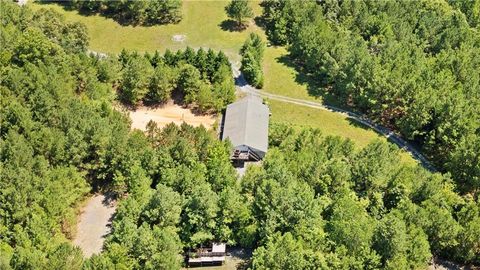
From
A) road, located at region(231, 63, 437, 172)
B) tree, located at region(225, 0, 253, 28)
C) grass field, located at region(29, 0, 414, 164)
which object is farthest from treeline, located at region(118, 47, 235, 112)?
tree, located at region(225, 0, 253, 28)

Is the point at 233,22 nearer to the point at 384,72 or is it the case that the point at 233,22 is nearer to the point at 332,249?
the point at 384,72

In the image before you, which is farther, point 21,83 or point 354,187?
Result: point 21,83

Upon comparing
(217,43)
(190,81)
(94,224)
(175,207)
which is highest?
(217,43)

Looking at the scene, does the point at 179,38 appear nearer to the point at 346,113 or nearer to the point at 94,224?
the point at 346,113

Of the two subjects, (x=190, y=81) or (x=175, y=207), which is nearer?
(x=175, y=207)

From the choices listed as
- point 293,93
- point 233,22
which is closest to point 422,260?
point 293,93

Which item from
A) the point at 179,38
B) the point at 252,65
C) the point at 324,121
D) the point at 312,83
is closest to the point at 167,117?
the point at 252,65

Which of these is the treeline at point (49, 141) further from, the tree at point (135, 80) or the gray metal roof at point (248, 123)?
the gray metal roof at point (248, 123)
